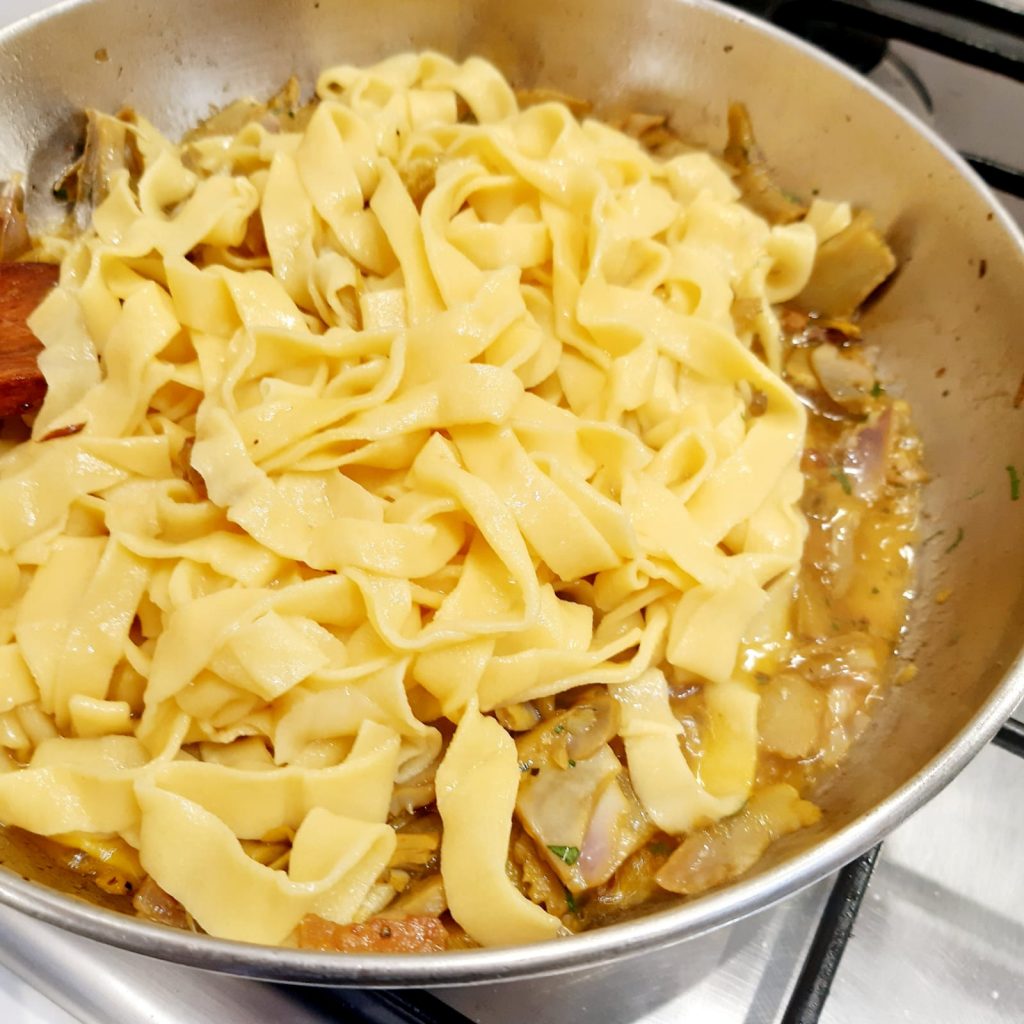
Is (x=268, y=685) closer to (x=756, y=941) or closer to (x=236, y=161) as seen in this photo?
(x=756, y=941)

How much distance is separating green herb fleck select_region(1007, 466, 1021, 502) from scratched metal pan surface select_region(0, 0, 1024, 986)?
0.02 metres

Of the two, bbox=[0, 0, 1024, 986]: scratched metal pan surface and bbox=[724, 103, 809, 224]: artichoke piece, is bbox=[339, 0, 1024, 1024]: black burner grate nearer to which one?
bbox=[0, 0, 1024, 986]: scratched metal pan surface

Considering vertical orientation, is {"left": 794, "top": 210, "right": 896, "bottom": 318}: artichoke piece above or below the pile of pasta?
above

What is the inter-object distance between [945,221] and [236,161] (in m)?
2.43

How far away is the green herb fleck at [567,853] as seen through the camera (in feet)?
6.92

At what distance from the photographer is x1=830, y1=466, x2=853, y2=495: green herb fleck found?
113 inches

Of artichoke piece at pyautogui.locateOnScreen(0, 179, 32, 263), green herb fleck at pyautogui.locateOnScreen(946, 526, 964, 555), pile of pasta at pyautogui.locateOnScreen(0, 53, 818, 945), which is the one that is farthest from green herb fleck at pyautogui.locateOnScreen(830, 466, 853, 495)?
artichoke piece at pyautogui.locateOnScreen(0, 179, 32, 263)

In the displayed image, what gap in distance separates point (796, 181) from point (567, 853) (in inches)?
100

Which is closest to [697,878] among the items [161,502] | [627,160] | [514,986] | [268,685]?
[514,986]

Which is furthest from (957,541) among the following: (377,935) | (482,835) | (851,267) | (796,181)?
(377,935)

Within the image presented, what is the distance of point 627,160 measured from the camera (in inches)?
128

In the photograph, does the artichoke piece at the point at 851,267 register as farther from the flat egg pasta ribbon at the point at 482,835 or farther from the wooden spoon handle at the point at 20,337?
the wooden spoon handle at the point at 20,337

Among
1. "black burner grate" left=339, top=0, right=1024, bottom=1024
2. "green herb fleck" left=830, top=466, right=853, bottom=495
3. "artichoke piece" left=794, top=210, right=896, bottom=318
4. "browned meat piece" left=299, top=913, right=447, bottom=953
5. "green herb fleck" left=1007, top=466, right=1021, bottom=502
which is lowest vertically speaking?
"browned meat piece" left=299, top=913, right=447, bottom=953

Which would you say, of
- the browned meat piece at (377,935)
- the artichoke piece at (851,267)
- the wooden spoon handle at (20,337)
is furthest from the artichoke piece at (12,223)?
the artichoke piece at (851,267)
